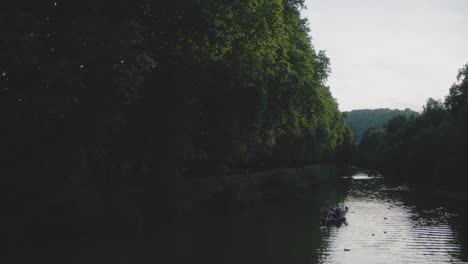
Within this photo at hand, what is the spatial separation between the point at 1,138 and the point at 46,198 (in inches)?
181

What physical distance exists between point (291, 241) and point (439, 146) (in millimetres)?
46749

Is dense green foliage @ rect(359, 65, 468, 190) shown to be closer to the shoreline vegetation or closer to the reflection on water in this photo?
the shoreline vegetation

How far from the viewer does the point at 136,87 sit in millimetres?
26562

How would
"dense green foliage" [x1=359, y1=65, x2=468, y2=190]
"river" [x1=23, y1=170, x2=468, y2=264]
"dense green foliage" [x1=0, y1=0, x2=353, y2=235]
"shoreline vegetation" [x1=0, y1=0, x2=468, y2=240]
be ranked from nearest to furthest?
1. "dense green foliage" [x1=0, y1=0, x2=353, y2=235]
2. "shoreline vegetation" [x1=0, y1=0, x2=468, y2=240]
3. "river" [x1=23, y1=170, x2=468, y2=264]
4. "dense green foliage" [x1=359, y1=65, x2=468, y2=190]

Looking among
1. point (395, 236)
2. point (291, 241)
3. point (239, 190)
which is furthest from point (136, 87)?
point (239, 190)

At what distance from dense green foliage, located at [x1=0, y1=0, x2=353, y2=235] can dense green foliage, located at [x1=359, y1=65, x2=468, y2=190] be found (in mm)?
18737

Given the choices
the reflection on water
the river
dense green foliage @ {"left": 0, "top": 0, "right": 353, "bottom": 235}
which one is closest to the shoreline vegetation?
dense green foliage @ {"left": 0, "top": 0, "right": 353, "bottom": 235}

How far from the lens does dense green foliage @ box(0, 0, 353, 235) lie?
68.6 feet

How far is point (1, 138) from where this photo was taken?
2130 centimetres

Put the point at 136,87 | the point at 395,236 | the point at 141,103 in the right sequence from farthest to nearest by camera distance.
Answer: the point at 141,103 < the point at 395,236 < the point at 136,87

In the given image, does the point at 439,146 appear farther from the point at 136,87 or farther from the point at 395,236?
the point at 136,87

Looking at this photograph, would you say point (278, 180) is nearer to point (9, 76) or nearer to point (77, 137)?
point (77, 137)

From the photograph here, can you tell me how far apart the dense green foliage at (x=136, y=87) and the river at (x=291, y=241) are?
11.6ft

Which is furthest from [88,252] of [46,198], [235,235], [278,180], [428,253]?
[278,180]
